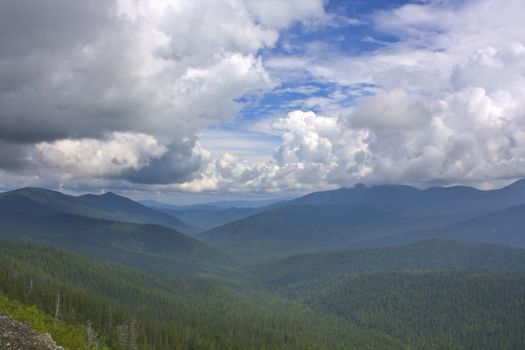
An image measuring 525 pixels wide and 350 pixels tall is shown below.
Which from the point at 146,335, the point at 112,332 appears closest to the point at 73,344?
the point at 112,332

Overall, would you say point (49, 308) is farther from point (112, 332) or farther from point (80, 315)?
point (112, 332)

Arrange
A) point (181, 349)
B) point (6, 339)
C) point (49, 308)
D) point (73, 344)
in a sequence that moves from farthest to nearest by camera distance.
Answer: point (181, 349)
point (49, 308)
point (73, 344)
point (6, 339)

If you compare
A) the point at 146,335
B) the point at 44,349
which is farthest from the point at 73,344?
the point at 146,335

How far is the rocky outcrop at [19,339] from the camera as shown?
158 feet

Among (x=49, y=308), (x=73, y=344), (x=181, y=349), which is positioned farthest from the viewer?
(x=181, y=349)

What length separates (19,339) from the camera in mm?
49594

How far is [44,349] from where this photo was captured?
49.8 meters

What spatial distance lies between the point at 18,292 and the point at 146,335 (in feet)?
200

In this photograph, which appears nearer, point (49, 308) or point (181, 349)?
point (49, 308)

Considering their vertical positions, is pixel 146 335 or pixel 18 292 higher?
pixel 18 292

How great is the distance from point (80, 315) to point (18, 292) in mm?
30773

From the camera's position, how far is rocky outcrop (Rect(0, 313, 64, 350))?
48188mm

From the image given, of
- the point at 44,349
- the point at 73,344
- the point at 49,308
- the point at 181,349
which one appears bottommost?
the point at 181,349

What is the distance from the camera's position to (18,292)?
191250mm
